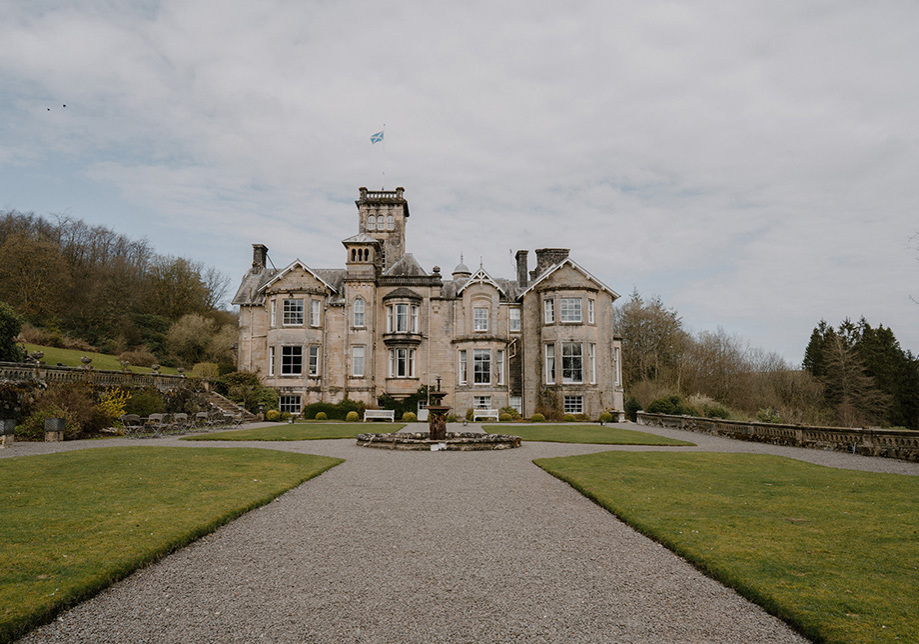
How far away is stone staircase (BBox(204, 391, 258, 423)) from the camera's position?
33219 millimetres

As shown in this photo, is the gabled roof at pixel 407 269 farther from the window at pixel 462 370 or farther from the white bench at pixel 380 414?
the white bench at pixel 380 414

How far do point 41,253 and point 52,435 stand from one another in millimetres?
32111

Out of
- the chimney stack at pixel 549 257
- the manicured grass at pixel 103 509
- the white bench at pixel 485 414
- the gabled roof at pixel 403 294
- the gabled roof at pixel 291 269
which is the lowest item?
the white bench at pixel 485 414

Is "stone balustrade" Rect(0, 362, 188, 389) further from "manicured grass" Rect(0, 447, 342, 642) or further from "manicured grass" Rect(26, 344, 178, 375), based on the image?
"manicured grass" Rect(0, 447, 342, 642)

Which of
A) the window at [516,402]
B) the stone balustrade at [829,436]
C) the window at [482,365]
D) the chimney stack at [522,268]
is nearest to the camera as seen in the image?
the stone balustrade at [829,436]

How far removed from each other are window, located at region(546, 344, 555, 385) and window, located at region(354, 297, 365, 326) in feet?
44.2

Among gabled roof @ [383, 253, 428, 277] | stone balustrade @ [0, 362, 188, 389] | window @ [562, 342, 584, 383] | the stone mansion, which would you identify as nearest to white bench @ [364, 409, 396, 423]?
the stone mansion

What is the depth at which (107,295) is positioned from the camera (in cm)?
4997

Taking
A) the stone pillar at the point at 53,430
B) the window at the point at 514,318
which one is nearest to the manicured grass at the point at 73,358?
the stone pillar at the point at 53,430

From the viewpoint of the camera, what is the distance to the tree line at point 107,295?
141 ft

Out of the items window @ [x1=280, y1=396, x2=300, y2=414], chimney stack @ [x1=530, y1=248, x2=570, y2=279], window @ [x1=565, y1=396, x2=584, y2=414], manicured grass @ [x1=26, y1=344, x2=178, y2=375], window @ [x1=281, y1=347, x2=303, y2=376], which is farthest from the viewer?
chimney stack @ [x1=530, y1=248, x2=570, y2=279]

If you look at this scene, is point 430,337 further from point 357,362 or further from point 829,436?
point 829,436

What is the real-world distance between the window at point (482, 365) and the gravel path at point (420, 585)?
29089mm

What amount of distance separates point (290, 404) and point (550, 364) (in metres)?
18.5
